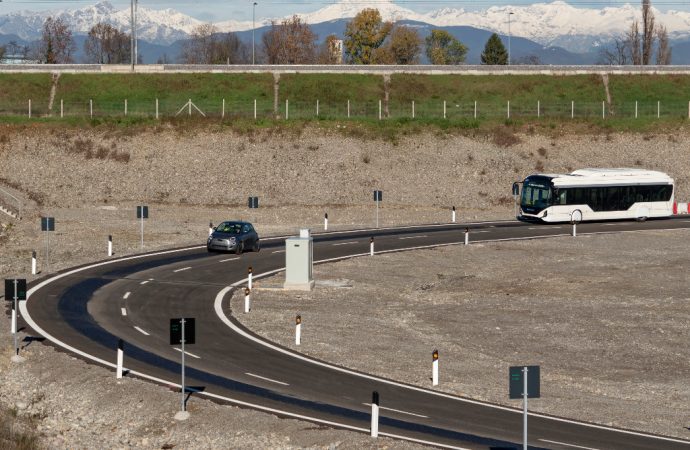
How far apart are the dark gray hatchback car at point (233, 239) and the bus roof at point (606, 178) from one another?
75.9 ft

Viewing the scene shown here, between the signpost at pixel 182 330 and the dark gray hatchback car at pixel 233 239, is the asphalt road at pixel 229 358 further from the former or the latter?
the signpost at pixel 182 330

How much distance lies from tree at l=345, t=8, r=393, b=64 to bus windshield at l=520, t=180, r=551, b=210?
10760 cm

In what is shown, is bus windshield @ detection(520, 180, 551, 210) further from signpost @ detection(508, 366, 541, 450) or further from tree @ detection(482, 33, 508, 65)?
tree @ detection(482, 33, 508, 65)

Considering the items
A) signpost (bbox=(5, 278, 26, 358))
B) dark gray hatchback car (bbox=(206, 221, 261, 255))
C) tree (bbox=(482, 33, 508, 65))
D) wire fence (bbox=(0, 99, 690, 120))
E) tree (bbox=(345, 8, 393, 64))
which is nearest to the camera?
signpost (bbox=(5, 278, 26, 358))

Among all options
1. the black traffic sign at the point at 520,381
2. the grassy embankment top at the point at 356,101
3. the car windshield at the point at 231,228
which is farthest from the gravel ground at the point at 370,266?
the car windshield at the point at 231,228

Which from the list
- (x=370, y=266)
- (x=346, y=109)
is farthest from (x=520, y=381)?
(x=346, y=109)

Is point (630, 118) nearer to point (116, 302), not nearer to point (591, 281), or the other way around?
point (591, 281)

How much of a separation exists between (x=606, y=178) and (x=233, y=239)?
29259 mm

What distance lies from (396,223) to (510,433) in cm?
4701

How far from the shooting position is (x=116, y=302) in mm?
44094

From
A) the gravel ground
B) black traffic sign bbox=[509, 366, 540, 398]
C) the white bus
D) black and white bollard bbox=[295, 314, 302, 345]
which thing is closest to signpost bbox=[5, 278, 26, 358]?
the gravel ground

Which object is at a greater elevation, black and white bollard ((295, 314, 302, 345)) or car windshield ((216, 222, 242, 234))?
car windshield ((216, 222, 242, 234))

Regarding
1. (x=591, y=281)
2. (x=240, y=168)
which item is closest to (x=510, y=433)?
(x=591, y=281)

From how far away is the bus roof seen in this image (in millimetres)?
72938
